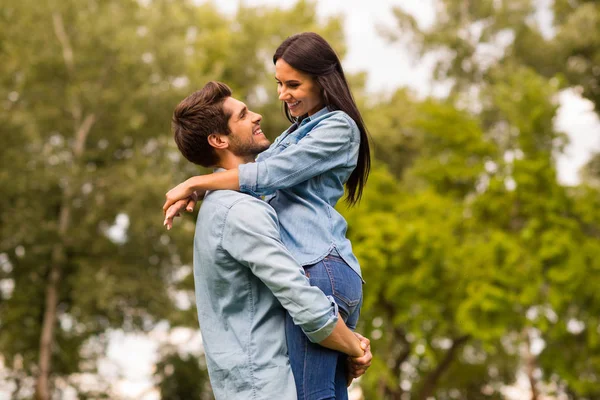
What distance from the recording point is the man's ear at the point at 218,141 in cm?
304

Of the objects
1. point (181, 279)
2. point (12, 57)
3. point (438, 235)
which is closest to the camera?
point (438, 235)

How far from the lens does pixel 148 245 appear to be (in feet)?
70.8

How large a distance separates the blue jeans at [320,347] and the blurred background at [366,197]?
13.6 metres

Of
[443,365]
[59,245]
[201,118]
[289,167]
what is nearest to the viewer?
[289,167]

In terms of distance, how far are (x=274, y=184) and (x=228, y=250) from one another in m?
0.30

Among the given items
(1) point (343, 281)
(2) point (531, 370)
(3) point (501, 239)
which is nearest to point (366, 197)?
(3) point (501, 239)

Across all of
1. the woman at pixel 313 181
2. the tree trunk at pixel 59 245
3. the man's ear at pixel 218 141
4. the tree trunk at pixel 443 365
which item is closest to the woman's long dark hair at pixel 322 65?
the woman at pixel 313 181

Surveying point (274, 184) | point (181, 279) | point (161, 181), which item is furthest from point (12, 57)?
point (274, 184)

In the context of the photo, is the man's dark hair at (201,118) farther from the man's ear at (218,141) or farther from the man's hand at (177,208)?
the man's hand at (177,208)

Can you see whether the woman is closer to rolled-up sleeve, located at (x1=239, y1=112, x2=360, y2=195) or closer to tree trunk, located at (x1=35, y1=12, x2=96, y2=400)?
rolled-up sleeve, located at (x1=239, y1=112, x2=360, y2=195)

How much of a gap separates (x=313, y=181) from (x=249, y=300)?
0.53 m

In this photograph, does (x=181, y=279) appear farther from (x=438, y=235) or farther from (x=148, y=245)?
(x=438, y=235)

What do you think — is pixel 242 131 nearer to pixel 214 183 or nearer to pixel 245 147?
pixel 245 147

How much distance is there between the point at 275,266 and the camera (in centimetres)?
267
